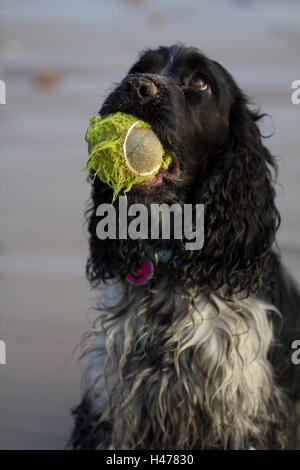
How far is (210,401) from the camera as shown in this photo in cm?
297

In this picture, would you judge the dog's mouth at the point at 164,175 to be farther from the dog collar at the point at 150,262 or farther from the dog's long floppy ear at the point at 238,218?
the dog collar at the point at 150,262

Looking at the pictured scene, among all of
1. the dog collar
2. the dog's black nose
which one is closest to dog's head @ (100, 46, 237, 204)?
the dog's black nose

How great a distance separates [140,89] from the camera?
8.55ft

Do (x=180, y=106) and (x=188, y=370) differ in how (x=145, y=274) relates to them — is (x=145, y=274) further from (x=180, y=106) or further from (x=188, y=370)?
(x=180, y=106)

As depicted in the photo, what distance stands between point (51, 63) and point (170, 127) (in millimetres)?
5886

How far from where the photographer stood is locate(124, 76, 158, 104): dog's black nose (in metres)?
2.60

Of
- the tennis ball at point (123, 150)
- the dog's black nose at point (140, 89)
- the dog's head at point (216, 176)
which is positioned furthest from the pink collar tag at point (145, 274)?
the dog's black nose at point (140, 89)

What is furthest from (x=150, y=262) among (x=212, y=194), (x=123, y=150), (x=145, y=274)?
(x=123, y=150)

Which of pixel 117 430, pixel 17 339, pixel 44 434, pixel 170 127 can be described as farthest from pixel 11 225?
pixel 170 127

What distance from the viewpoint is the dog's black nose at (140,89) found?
8.54 ft

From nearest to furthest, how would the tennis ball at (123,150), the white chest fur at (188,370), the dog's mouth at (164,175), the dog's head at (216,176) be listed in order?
the tennis ball at (123,150) < the dog's mouth at (164,175) < the dog's head at (216,176) < the white chest fur at (188,370)

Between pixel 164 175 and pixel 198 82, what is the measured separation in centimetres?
41

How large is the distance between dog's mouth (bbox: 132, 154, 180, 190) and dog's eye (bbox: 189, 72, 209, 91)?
1.09 feet
